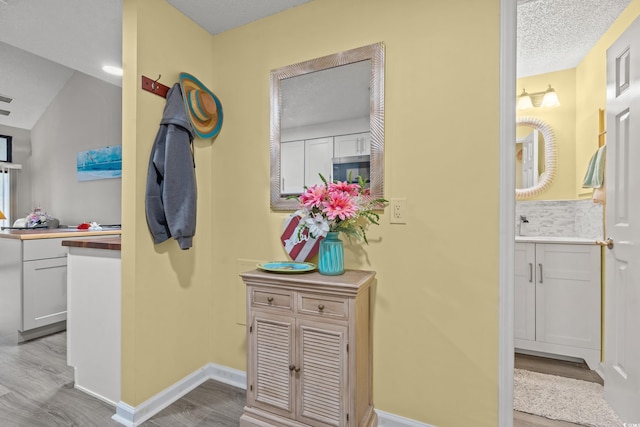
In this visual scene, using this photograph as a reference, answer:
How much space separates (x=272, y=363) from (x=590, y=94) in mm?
3254

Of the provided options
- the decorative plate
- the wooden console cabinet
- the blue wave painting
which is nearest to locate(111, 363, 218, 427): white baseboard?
the wooden console cabinet

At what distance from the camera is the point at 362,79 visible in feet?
5.54

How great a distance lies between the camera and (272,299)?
1550mm

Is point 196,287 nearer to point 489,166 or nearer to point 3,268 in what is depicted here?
point 489,166

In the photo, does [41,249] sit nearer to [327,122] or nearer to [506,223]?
[327,122]

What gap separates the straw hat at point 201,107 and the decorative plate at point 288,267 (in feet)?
3.24

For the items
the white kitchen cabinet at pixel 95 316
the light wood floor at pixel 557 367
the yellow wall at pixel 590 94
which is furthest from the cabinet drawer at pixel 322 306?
the yellow wall at pixel 590 94

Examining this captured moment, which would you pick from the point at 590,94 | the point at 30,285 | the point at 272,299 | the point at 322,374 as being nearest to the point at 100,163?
the point at 30,285

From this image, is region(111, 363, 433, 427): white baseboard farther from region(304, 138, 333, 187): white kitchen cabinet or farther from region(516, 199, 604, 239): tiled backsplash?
region(516, 199, 604, 239): tiled backsplash

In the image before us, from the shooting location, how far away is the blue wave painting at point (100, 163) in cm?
341

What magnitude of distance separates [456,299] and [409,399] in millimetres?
586

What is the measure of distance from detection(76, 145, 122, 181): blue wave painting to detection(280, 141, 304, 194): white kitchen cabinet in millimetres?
2508

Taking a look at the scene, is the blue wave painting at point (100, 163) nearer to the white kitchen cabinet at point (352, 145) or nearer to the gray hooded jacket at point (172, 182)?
the gray hooded jacket at point (172, 182)

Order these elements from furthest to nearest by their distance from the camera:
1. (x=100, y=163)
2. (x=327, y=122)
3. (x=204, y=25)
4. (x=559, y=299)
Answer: (x=100, y=163)
(x=559, y=299)
(x=204, y=25)
(x=327, y=122)
